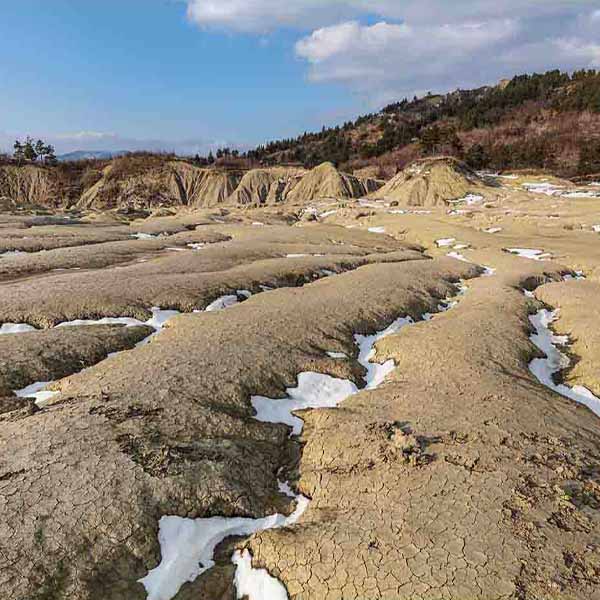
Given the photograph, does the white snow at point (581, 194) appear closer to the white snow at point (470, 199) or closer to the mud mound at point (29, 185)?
the white snow at point (470, 199)

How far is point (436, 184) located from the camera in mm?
117375

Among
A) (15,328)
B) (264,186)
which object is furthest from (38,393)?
(264,186)

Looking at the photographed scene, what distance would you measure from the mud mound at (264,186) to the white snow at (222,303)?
133 metres

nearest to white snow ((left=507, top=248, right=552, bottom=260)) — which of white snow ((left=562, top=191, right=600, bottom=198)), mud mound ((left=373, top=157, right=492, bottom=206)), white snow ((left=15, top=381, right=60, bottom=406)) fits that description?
white snow ((left=15, top=381, right=60, bottom=406))

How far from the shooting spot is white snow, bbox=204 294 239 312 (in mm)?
29297

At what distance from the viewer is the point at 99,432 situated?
1343 cm

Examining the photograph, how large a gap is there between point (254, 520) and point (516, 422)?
30.0ft

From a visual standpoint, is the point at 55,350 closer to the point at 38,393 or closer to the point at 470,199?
the point at 38,393

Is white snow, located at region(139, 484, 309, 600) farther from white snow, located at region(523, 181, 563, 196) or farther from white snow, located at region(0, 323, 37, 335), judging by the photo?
white snow, located at region(523, 181, 563, 196)

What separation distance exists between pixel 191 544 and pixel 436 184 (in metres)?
118

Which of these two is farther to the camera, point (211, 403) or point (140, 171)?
point (140, 171)

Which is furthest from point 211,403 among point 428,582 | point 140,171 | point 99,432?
point 140,171

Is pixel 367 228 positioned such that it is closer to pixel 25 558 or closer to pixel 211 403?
pixel 211 403

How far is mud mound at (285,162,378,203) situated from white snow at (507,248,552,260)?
89924mm
